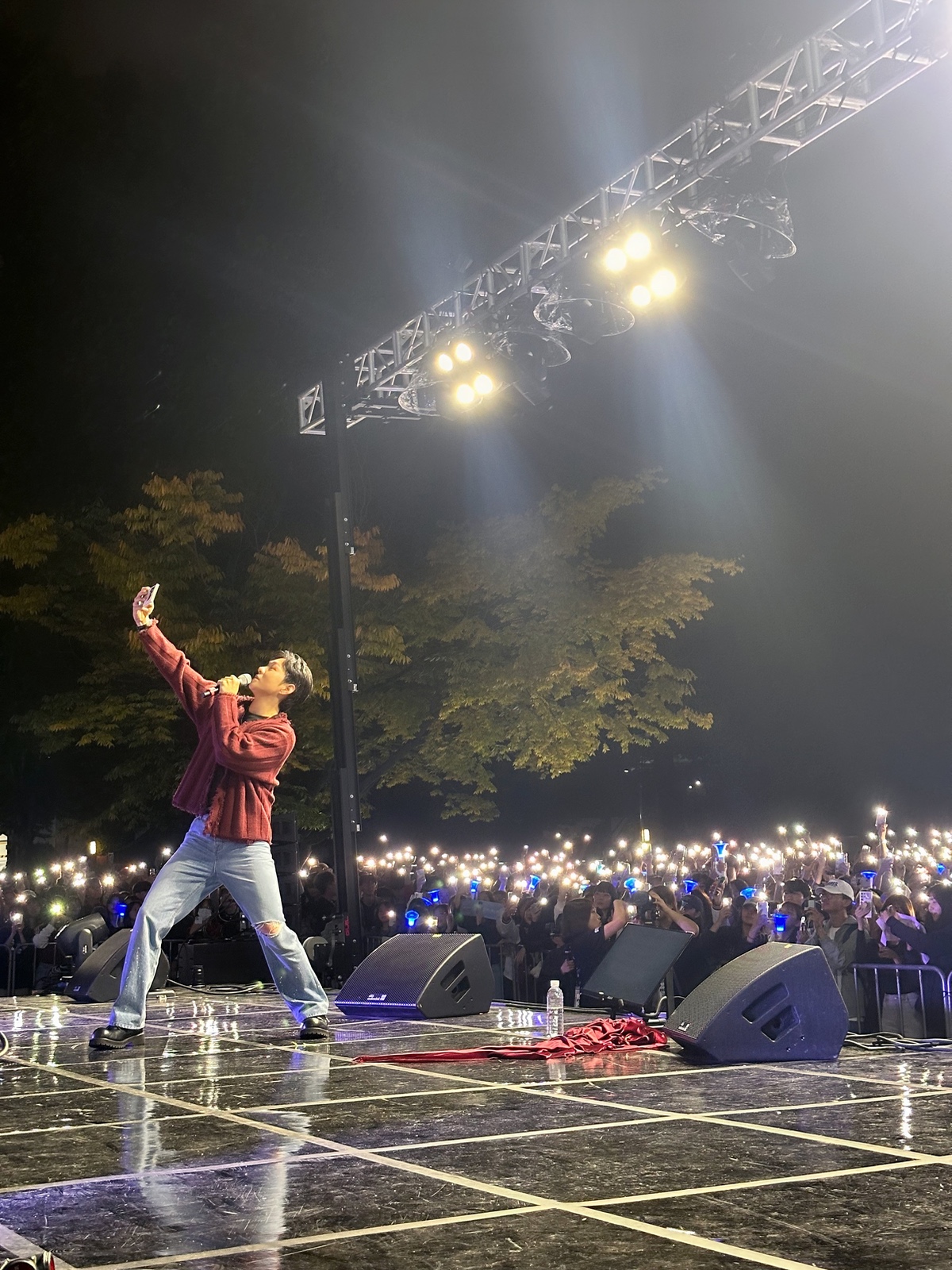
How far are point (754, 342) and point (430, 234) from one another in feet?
49.2

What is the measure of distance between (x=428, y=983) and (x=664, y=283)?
6.74m

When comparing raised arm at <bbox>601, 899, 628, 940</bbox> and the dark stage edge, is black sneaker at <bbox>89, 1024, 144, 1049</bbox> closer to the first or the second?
the dark stage edge

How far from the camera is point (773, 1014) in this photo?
660cm

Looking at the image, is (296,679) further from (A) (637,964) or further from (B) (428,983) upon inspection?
(A) (637,964)

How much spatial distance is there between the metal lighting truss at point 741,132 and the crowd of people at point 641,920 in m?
5.80

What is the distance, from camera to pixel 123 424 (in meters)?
17.7

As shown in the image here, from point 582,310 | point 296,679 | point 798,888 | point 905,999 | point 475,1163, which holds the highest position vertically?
point 582,310

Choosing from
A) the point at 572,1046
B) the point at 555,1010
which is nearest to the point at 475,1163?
the point at 572,1046

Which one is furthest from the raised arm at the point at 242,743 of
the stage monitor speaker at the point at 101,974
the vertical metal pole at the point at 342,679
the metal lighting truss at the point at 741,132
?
the metal lighting truss at the point at 741,132

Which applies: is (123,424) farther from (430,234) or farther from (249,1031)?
(249,1031)

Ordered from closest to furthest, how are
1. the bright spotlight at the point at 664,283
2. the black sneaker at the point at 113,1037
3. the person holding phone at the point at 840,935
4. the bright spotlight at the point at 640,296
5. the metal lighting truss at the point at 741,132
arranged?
the black sneaker at the point at 113,1037
the metal lighting truss at the point at 741,132
the person holding phone at the point at 840,935
the bright spotlight at the point at 664,283
the bright spotlight at the point at 640,296

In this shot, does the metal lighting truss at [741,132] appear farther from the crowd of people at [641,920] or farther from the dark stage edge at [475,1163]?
the dark stage edge at [475,1163]

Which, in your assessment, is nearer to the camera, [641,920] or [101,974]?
[101,974]

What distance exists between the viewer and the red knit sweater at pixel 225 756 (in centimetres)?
779
